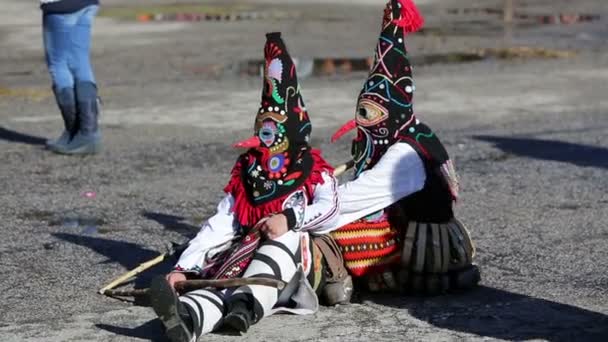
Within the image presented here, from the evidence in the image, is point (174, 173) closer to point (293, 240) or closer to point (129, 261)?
point (129, 261)

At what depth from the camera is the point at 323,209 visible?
554 cm

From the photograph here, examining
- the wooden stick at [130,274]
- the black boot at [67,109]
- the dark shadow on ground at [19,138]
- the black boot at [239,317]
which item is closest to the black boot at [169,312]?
the black boot at [239,317]

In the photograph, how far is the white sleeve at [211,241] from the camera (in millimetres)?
5574

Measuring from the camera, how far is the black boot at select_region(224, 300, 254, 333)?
5148mm

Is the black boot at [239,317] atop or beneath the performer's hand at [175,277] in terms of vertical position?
beneath

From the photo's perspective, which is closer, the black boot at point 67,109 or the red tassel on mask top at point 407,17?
the red tassel on mask top at point 407,17

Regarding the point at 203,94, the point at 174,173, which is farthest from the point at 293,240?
the point at 203,94

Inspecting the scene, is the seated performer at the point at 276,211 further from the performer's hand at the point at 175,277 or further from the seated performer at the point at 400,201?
the seated performer at the point at 400,201

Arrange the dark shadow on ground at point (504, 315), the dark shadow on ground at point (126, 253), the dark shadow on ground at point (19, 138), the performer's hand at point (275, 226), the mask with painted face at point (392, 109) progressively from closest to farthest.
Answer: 1. the dark shadow on ground at point (504, 315)
2. the performer's hand at point (275, 226)
3. the mask with painted face at point (392, 109)
4. the dark shadow on ground at point (126, 253)
5. the dark shadow on ground at point (19, 138)

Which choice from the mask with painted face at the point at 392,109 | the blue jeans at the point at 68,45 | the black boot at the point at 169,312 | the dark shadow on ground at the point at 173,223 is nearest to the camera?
the black boot at the point at 169,312

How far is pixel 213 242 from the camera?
5.62 m

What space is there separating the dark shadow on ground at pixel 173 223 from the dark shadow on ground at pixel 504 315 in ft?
5.66

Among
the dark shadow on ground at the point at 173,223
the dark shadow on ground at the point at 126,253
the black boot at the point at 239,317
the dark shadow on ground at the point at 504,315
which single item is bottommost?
the dark shadow on ground at the point at 173,223

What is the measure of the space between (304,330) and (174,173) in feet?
12.5
